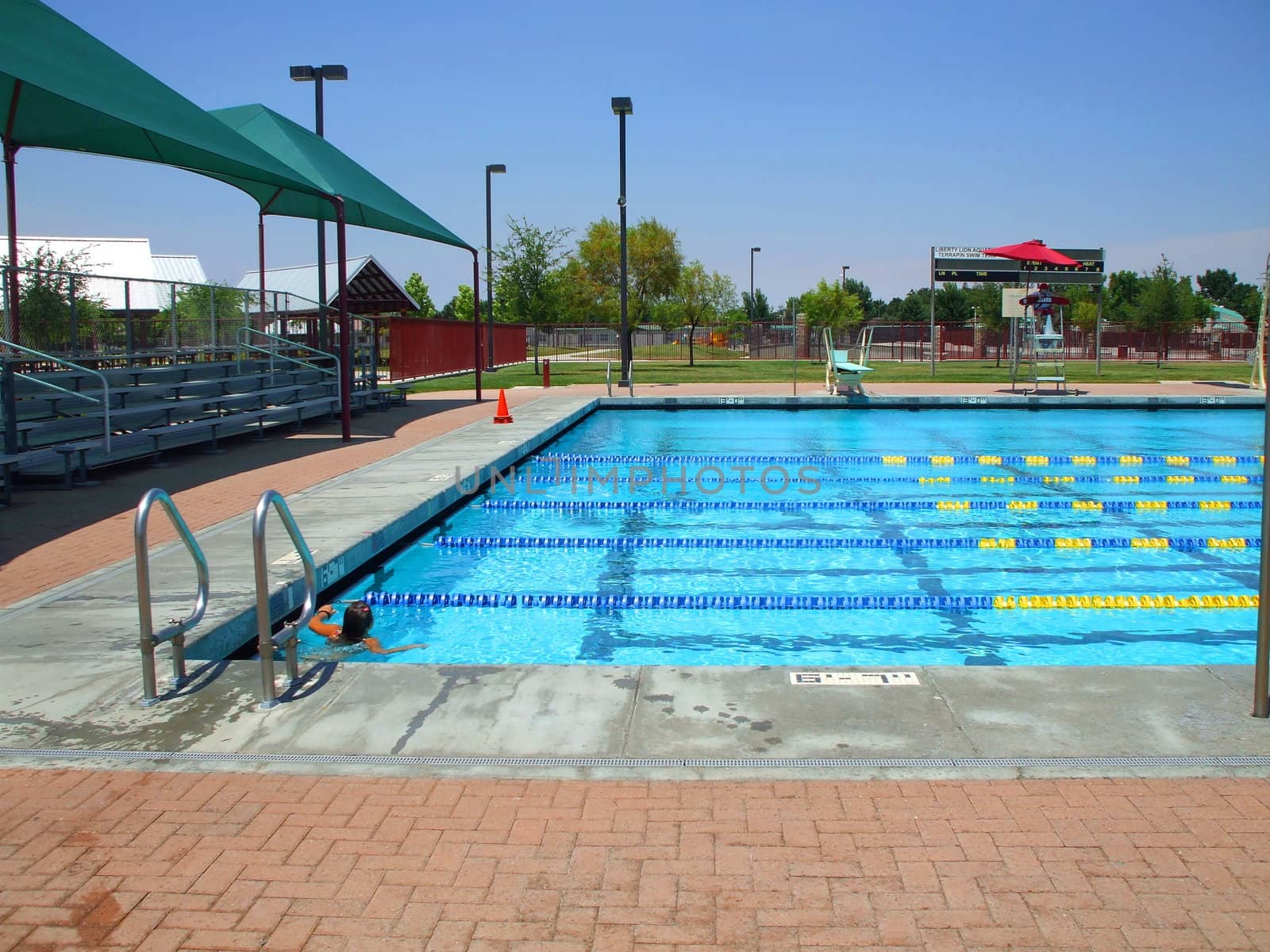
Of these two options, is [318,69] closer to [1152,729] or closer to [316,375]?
[316,375]

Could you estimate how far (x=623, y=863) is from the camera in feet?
10.0

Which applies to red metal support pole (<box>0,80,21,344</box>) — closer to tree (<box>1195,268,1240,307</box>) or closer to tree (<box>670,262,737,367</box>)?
tree (<box>670,262,737,367</box>)

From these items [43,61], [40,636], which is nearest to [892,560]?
[40,636]

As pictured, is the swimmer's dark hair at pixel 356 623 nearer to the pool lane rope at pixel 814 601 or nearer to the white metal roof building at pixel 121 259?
the pool lane rope at pixel 814 601

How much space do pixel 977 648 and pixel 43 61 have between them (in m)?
9.24

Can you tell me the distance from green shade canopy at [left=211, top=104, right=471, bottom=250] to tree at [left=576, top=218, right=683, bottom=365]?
57.3 ft

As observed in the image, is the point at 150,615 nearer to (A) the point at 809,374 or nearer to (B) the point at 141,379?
(B) the point at 141,379

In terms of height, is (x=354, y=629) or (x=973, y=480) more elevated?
(x=973, y=480)

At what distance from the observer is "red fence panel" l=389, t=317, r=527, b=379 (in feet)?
92.0

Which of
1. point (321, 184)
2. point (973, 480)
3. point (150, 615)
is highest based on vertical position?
point (321, 184)

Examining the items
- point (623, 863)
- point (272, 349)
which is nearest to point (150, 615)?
point (623, 863)

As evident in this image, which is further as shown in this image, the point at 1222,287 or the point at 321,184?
the point at 1222,287

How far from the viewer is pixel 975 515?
33.8 ft

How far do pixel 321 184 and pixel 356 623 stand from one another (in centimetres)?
1022
